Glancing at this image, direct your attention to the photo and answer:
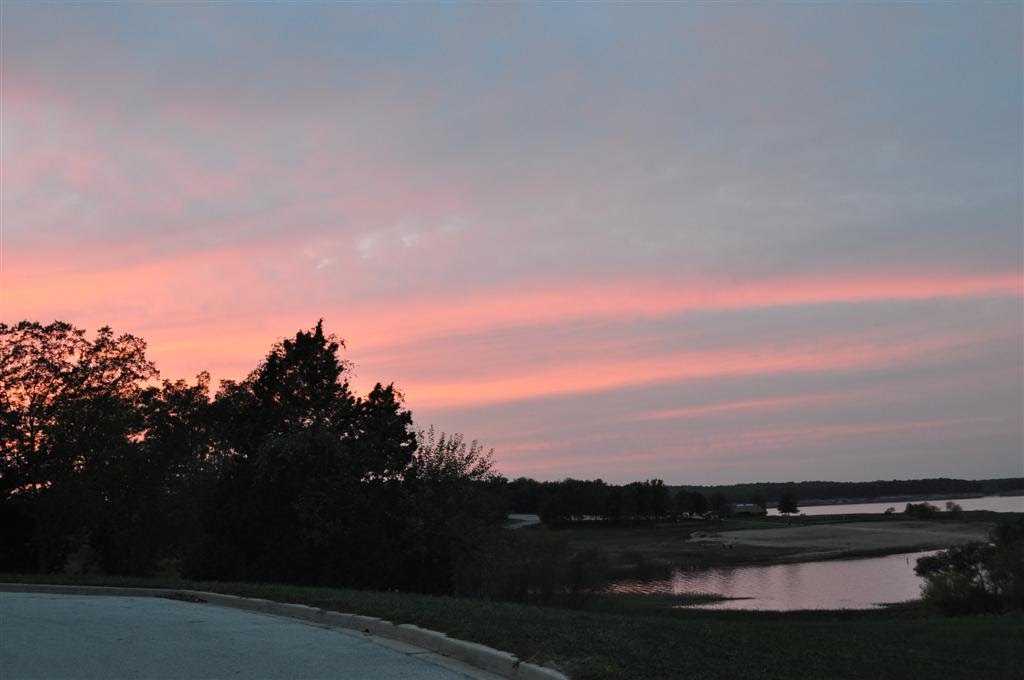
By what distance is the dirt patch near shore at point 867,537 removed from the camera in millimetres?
100500

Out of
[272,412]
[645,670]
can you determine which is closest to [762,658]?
[645,670]

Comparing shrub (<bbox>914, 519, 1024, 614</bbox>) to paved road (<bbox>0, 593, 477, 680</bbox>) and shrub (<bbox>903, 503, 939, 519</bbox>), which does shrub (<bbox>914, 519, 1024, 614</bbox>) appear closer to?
paved road (<bbox>0, 593, 477, 680</bbox>)

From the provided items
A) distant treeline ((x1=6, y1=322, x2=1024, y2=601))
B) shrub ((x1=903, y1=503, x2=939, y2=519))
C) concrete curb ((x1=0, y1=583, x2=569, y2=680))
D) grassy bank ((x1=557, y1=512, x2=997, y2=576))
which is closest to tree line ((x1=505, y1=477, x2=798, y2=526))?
grassy bank ((x1=557, y1=512, x2=997, y2=576))

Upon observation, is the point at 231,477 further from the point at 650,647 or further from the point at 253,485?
the point at 650,647

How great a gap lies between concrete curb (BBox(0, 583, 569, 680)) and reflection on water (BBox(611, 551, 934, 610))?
39.0 meters

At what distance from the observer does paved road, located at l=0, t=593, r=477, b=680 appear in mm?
9367

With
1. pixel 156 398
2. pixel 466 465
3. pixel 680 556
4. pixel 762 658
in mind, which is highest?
pixel 156 398

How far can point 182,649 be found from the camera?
1070cm

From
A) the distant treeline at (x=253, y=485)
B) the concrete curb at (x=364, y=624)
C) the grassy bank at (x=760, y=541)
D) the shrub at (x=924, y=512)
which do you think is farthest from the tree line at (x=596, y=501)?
the concrete curb at (x=364, y=624)

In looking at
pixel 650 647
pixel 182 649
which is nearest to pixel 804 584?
pixel 650 647

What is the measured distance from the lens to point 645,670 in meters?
8.86

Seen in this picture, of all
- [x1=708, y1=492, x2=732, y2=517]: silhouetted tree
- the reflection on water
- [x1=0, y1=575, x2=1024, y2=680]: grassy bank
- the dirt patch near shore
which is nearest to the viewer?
[x1=0, y1=575, x2=1024, y2=680]: grassy bank

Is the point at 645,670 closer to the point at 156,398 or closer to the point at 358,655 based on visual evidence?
the point at 358,655

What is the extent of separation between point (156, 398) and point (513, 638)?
4123cm
